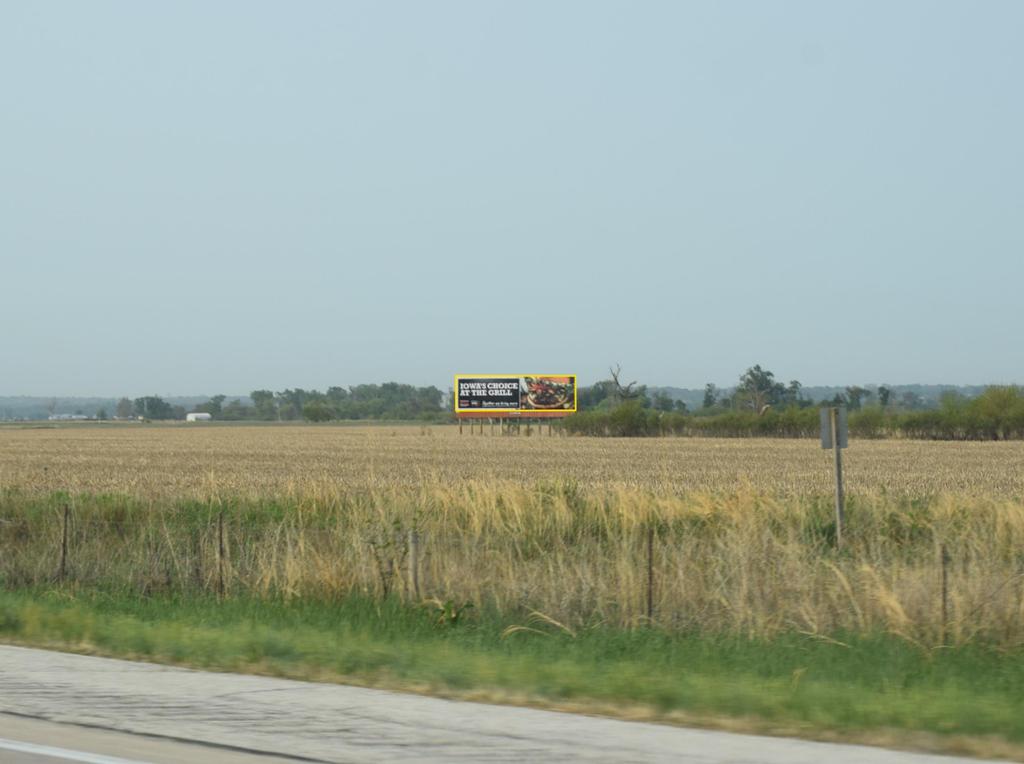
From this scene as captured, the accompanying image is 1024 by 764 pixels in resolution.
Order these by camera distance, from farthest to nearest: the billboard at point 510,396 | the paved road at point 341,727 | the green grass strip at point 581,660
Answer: the billboard at point 510,396
the green grass strip at point 581,660
the paved road at point 341,727

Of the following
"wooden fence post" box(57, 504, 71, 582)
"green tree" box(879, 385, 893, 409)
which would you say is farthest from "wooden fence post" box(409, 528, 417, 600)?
"green tree" box(879, 385, 893, 409)

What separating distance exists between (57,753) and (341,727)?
1.95m

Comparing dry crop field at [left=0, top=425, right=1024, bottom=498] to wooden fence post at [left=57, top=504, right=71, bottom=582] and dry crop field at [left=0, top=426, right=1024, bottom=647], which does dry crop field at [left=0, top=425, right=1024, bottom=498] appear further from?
wooden fence post at [left=57, top=504, right=71, bottom=582]

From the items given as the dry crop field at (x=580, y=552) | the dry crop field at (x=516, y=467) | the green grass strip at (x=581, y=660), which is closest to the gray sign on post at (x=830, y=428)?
the dry crop field at (x=580, y=552)

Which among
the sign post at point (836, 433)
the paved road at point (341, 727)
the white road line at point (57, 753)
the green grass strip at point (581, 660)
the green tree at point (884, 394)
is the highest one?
the green tree at point (884, 394)

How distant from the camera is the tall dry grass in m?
14.3

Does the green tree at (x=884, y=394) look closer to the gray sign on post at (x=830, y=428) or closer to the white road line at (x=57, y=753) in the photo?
the gray sign on post at (x=830, y=428)

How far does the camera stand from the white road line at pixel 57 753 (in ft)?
26.3

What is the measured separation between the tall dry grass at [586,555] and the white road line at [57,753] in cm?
765

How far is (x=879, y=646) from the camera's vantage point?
42.5ft

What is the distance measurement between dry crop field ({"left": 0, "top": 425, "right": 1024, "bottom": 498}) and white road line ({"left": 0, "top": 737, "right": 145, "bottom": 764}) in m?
20.9

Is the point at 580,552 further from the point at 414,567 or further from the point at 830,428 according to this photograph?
the point at 830,428

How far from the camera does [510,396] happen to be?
114500 millimetres

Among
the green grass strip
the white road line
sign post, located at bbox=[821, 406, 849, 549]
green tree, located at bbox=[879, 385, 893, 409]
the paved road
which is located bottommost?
the green grass strip
